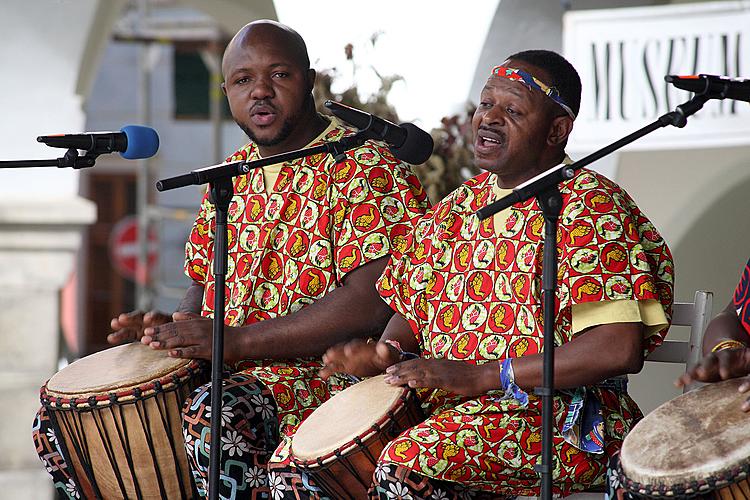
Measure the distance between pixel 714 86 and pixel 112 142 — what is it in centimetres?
148

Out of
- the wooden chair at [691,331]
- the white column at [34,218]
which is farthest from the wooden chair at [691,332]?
the white column at [34,218]

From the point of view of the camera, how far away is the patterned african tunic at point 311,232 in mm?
3428

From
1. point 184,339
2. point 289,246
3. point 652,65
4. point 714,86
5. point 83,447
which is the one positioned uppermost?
point 714,86

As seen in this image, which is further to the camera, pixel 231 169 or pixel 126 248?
pixel 126 248

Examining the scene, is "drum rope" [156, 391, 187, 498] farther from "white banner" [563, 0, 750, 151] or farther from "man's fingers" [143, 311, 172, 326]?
"white banner" [563, 0, 750, 151]

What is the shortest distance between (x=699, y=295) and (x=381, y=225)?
37.0 inches

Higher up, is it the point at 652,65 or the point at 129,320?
the point at 652,65

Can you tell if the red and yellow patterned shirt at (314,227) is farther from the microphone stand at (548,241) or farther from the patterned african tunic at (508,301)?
the microphone stand at (548,241)

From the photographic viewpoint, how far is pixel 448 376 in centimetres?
279

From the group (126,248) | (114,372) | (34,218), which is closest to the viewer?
(114,372)

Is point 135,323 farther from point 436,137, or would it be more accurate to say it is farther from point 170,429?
point 436,137

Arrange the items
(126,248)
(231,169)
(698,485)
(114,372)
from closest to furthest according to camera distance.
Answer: (698,485)
(231,169)
(114,372)
(126,248)

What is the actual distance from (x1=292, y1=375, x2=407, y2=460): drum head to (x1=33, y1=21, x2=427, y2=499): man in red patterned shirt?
29 centimetres

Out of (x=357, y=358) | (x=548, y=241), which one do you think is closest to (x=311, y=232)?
(x=357, y=358)
